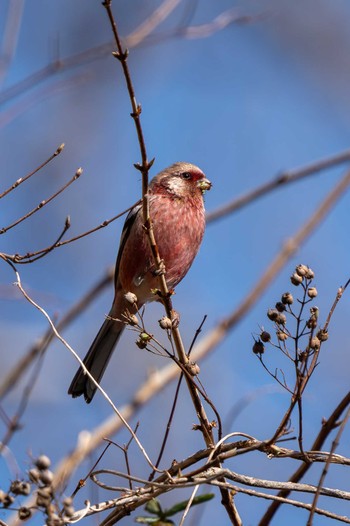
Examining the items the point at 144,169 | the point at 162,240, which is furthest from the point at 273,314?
the point at 162,240

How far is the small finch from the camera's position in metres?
5.55

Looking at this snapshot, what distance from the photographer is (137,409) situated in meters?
4.56

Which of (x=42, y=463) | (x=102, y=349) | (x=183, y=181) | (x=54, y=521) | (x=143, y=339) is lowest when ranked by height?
(x=54, y=521)

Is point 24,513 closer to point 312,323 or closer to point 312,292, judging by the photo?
point 312,323

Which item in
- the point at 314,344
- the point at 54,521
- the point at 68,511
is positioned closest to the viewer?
the point at 54,521

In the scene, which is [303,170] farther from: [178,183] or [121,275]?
[121,275]

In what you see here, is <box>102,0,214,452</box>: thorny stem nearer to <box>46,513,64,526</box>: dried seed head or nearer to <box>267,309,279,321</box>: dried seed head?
<box>267,309,279,321</box>: dried seed head

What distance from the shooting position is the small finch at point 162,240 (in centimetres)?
555

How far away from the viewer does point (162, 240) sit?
553 cm

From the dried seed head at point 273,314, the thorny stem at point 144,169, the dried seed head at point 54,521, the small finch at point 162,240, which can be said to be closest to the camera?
the dried seed head at point 54,521

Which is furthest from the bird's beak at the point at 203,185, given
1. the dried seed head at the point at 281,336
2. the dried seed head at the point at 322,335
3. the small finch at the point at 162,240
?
the dried seed head at the point at 322,335

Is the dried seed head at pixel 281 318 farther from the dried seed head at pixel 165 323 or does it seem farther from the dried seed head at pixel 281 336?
the dried seed head at pixel 165 323

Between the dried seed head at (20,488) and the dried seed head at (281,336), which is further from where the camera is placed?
the dried seed head at (281,336)

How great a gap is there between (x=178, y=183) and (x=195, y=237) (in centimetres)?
45
